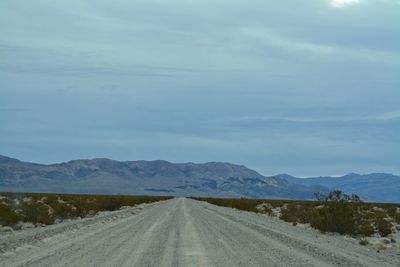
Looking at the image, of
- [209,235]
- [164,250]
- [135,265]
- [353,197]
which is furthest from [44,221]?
[135,265]

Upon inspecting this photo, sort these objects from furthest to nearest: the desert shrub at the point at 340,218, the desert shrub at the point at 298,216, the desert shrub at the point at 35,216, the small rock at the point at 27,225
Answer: the desert shrub at the point at 298,216 < the desert shrub at the point at 35,216 < the desert shrub at the point at 340,218 < the small rock at the point at 27,225

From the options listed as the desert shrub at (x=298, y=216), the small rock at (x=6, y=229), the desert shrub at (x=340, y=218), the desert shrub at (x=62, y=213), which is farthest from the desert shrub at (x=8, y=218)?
the desert shrub at (x=298, y=216)

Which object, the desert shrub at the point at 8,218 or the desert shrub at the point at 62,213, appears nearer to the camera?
the desert shrub at the point at 8,218

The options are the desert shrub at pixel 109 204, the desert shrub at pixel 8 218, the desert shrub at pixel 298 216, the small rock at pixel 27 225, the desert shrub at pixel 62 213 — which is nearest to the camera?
the small rock at pixel 27 225

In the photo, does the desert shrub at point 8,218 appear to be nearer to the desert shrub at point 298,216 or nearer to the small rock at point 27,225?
the small rock at point 27,225

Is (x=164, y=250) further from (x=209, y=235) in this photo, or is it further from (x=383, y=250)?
(x=383, y=250)

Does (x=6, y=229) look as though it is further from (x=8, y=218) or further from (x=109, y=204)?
(x=109, y=204)

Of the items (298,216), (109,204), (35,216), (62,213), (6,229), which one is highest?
(109,204)

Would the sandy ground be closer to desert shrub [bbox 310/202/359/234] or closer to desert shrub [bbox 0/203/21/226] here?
desert shrub [bbox 310/202/359/234]

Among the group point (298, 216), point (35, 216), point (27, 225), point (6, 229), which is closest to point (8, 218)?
point (27, 225)

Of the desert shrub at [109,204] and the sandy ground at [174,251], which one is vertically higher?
the desert shrub at [109,204]

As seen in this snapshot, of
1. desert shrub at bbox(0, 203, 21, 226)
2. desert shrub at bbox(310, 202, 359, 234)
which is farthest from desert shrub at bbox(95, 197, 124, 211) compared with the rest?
desert shrub at bbox(310, 202, 359, 234)

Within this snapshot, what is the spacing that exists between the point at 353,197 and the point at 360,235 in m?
2.70

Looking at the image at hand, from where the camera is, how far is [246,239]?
→ 24.1 meters
